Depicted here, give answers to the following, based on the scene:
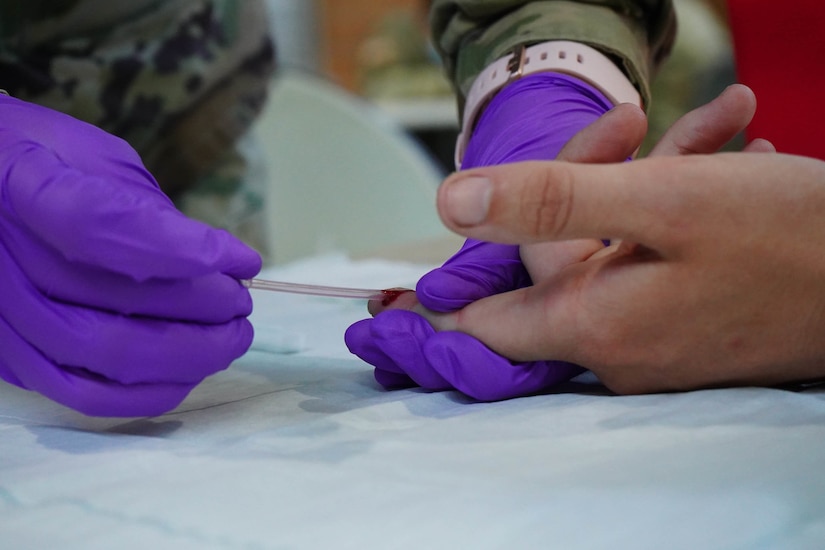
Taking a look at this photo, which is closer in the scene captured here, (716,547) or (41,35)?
(716,547)

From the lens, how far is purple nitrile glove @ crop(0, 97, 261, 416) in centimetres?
40

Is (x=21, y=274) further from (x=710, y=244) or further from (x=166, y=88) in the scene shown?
(x=166, y=88)

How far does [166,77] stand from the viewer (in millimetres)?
1042

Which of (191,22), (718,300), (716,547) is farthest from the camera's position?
(191,22)

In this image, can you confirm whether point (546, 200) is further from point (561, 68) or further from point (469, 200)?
point (561, 68)

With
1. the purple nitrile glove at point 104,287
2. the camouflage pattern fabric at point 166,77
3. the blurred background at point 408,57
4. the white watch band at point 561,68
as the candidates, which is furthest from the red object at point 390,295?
the blurred background at point 408,57

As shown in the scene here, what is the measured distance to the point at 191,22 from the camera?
1.07 metres

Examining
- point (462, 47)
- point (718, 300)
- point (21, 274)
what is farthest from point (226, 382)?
point (462, 47)

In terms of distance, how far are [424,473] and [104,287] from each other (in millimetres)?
178

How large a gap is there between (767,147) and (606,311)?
0.54ft

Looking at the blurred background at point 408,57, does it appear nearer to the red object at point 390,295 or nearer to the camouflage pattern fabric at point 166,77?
the camouflage pattern fabric at point 166,77

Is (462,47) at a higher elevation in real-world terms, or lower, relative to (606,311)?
higher

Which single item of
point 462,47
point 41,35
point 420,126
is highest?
point 420,126

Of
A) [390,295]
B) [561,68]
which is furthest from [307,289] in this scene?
[561,68]
